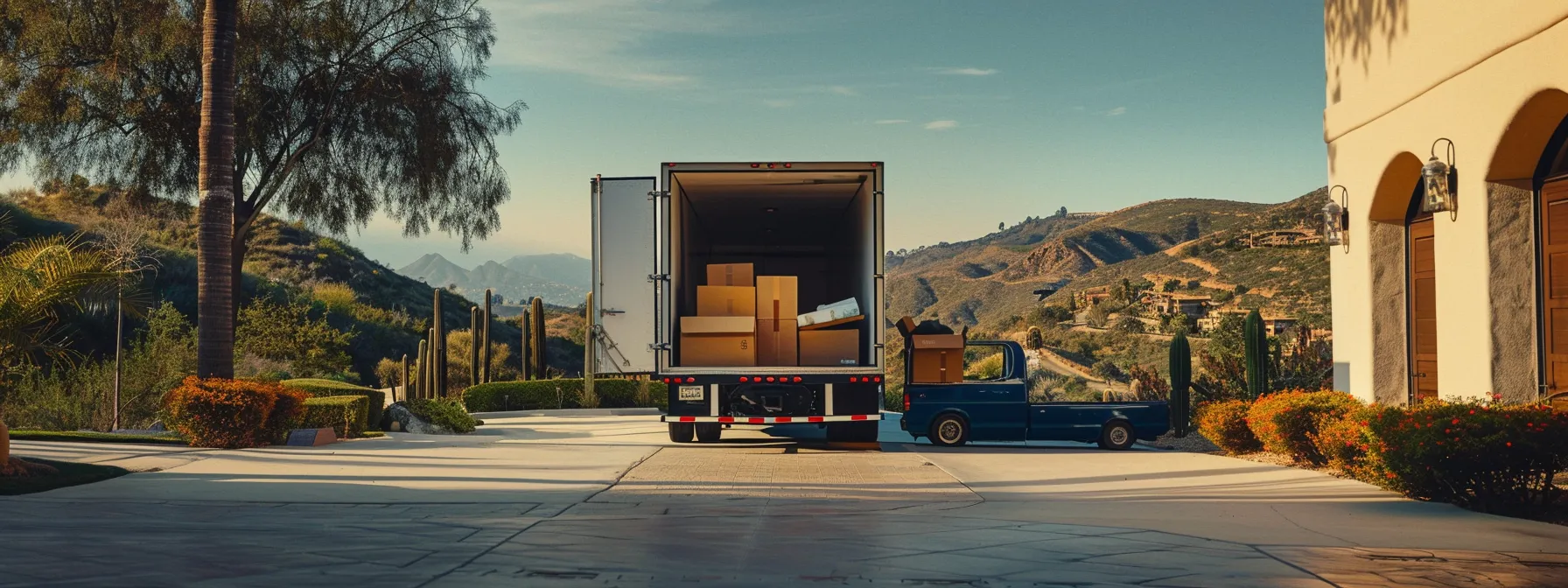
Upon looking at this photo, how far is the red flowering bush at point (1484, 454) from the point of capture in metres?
9.40

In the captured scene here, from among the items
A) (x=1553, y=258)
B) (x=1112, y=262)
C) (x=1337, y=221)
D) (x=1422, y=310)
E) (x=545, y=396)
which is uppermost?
(x=1112, y=262)

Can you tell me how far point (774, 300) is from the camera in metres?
16.7

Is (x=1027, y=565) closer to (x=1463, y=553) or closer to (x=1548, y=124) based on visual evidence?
(x=1463, y=553)

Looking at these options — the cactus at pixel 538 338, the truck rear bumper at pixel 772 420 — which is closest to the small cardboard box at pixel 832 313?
the truck rear bumper at pixel 772 420

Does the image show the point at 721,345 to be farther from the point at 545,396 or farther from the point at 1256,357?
the point at 545,396

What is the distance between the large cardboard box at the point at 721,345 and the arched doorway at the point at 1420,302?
25.4 feet

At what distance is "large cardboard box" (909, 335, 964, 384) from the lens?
18.0m

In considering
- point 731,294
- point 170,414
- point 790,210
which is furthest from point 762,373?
point 170,414

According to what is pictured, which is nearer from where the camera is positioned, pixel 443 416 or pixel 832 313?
pixel 832 313

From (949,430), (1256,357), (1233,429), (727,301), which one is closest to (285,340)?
(727,301)

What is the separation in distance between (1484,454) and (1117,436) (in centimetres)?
866

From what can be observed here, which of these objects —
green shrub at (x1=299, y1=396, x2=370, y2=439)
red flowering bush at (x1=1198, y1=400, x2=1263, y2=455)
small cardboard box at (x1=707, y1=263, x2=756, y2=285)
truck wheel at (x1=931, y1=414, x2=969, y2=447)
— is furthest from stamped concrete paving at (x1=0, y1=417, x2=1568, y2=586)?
truck wheel at (x1=931, y1=414, x2=969, y2=447)

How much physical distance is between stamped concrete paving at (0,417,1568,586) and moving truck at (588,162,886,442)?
179cm

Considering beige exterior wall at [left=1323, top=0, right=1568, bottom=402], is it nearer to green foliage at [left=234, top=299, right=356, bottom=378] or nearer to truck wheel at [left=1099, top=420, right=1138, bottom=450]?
truck wheel at [left=1099, top=420, right=1138, bottom=450]
